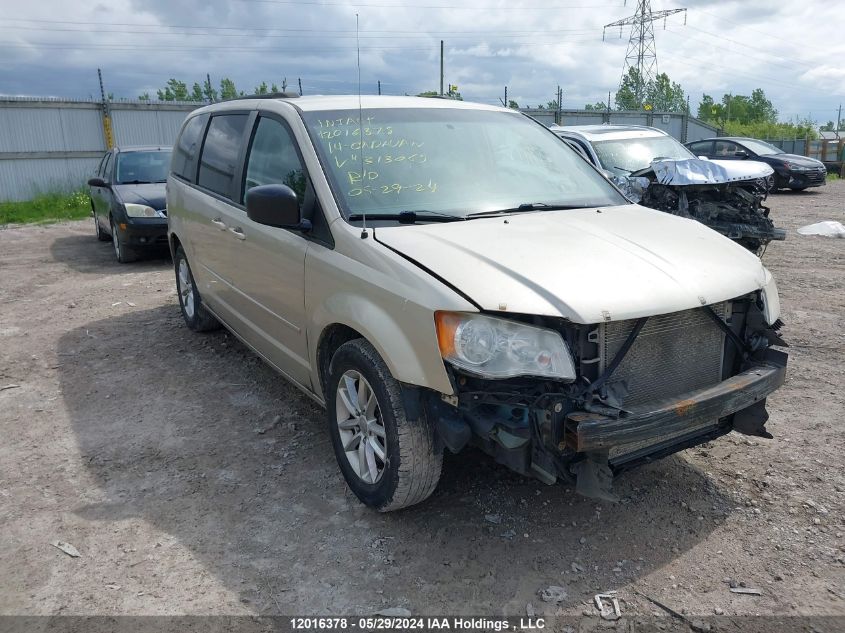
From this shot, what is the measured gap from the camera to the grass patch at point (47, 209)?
15.4 metres

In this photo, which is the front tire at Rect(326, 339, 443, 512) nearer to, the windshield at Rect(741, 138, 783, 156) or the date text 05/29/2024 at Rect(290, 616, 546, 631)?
the date text 05/29/2024 at Rect(290, 616, 546, 631)

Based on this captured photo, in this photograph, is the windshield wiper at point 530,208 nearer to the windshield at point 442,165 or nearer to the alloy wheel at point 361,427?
the windshield at point 442,165

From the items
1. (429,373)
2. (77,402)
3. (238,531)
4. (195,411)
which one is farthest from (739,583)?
(77,402)

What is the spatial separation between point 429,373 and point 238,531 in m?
1.28

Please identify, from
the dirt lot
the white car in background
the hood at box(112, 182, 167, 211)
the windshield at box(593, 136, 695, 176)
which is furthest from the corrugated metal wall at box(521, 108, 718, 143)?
the dirt lot

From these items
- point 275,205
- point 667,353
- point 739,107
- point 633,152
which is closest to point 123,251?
point 275,205

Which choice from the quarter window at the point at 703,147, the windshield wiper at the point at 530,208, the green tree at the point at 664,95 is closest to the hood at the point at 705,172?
the windshield wiper at the point at 530,208

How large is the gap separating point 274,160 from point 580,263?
1956 millimetres

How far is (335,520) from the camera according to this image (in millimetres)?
3271

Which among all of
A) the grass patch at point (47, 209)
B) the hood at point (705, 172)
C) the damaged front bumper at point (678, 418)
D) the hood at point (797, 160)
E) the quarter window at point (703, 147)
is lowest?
the grass patch at point (47, 209)

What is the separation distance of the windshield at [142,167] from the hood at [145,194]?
0.22 meters

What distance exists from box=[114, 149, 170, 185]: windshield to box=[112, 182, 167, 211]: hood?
0.74 feet

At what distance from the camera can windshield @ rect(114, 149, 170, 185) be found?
1034 cm

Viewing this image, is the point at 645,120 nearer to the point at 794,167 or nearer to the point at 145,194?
the point at 794,167
